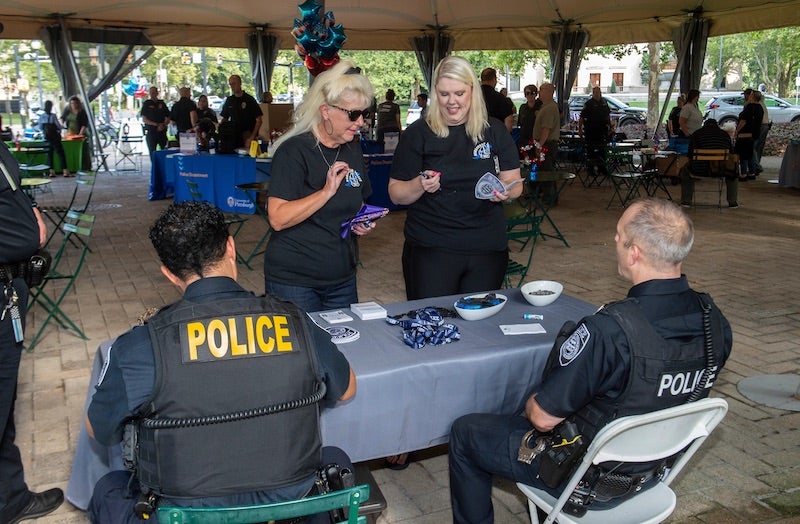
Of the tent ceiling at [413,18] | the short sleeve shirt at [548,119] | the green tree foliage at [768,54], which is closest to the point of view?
the short sleeve shirt at [548,119]

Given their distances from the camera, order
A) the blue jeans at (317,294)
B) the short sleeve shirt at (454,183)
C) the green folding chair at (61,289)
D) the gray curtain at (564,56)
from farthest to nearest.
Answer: the gray curtain at (564,56) < the green folding chair at (61,289) < the short sleeve shirt at (454,183) < the blue jeans at (317,294)

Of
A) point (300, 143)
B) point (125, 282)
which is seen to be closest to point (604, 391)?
point (300, 143)

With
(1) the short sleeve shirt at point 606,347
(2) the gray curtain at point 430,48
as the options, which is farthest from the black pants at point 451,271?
(2) the gray curtain at point 430,48

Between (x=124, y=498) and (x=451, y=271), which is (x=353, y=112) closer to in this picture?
(x=451, y=271)

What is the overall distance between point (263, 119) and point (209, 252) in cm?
895

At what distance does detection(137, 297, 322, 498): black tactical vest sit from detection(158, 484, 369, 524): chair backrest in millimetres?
102

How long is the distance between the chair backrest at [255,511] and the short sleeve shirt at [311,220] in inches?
57.2

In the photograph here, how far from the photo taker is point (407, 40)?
18453 mm

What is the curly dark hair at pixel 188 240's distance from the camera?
6.06ft

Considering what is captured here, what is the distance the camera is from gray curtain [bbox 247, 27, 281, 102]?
671 inches

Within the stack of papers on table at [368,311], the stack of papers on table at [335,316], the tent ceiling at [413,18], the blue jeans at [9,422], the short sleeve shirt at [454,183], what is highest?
the tent ceiling at [413,18]

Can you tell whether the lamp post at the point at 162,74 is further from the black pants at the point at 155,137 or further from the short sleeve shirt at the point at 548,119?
the short sleeve shirt at the point at 548,119

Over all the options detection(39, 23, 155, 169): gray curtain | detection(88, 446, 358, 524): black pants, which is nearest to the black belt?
detection(88, 446, 358, 524): black pants

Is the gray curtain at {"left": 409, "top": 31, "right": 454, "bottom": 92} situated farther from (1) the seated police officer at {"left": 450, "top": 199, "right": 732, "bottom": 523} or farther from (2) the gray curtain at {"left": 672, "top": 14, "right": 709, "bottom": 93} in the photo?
(1) the seated police officer at {"left": 450, "top": 199, "right": 732, "bottom": 523}
